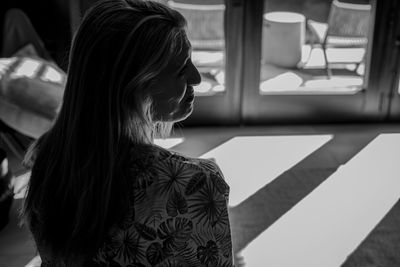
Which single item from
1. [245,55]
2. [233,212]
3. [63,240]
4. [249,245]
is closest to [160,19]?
[63,240]

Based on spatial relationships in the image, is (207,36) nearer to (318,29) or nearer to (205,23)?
(205,23)

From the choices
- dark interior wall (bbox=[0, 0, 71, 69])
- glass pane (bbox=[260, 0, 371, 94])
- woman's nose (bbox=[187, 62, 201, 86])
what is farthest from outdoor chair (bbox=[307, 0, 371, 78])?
woman's nose (bbox=[187, 62, 201, 86])

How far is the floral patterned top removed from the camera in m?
0.89

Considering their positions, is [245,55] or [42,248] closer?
[42,248]

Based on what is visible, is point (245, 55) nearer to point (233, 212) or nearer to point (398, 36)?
point (398, 36)

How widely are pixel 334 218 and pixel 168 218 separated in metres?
1.98

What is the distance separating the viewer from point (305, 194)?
294 centimetres

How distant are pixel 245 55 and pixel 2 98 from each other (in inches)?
61.3

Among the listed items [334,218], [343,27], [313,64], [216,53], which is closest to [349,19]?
[343,27]

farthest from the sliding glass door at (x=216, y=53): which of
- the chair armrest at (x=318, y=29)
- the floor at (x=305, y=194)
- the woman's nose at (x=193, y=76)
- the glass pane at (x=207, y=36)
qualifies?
the woman's nose at (x=193, y=76)

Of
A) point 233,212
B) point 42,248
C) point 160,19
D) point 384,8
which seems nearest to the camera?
point 160,19

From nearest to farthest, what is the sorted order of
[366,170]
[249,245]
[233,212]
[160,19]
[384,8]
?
[160,19]
[249,245]
[233,212]
[366,170]
[384,8]

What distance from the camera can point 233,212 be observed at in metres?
2.79

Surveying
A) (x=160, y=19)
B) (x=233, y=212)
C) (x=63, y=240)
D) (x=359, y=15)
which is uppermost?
(x=160, y=19)
